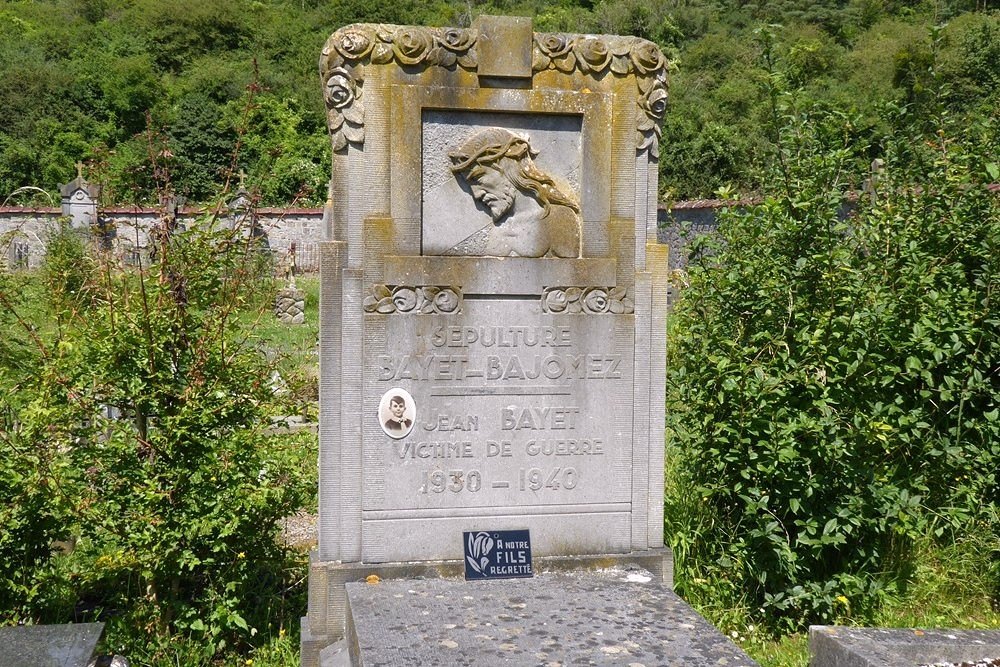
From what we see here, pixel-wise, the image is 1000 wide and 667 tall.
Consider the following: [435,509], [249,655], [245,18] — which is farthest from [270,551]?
[245,18]

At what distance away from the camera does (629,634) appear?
292 centimetres

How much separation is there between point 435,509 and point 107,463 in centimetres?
148

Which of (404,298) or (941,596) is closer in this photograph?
(404,298)

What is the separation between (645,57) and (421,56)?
876 mm

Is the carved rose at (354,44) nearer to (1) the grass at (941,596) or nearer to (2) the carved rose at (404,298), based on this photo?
(2) the carved rose at (404,298)

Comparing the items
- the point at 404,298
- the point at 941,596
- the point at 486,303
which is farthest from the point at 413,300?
the point at 941,596

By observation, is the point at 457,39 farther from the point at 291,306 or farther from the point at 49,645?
the point at 291,306

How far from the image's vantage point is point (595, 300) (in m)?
3.61

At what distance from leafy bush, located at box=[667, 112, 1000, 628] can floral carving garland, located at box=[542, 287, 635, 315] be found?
0.81 meters

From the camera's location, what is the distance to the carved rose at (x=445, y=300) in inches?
137

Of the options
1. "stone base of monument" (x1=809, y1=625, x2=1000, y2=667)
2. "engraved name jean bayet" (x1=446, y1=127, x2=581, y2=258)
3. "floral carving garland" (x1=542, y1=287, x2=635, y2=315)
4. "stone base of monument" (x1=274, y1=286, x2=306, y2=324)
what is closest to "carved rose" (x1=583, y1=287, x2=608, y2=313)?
"floral carving garland" (x1=542, y1=287, x2=635, y2=315)

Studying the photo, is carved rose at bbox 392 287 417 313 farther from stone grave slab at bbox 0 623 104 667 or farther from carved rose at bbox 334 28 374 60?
stone grave slab at bbox 0 623 104 667

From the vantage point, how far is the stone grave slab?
299cm

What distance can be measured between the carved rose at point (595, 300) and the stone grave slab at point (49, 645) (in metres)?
2.11
